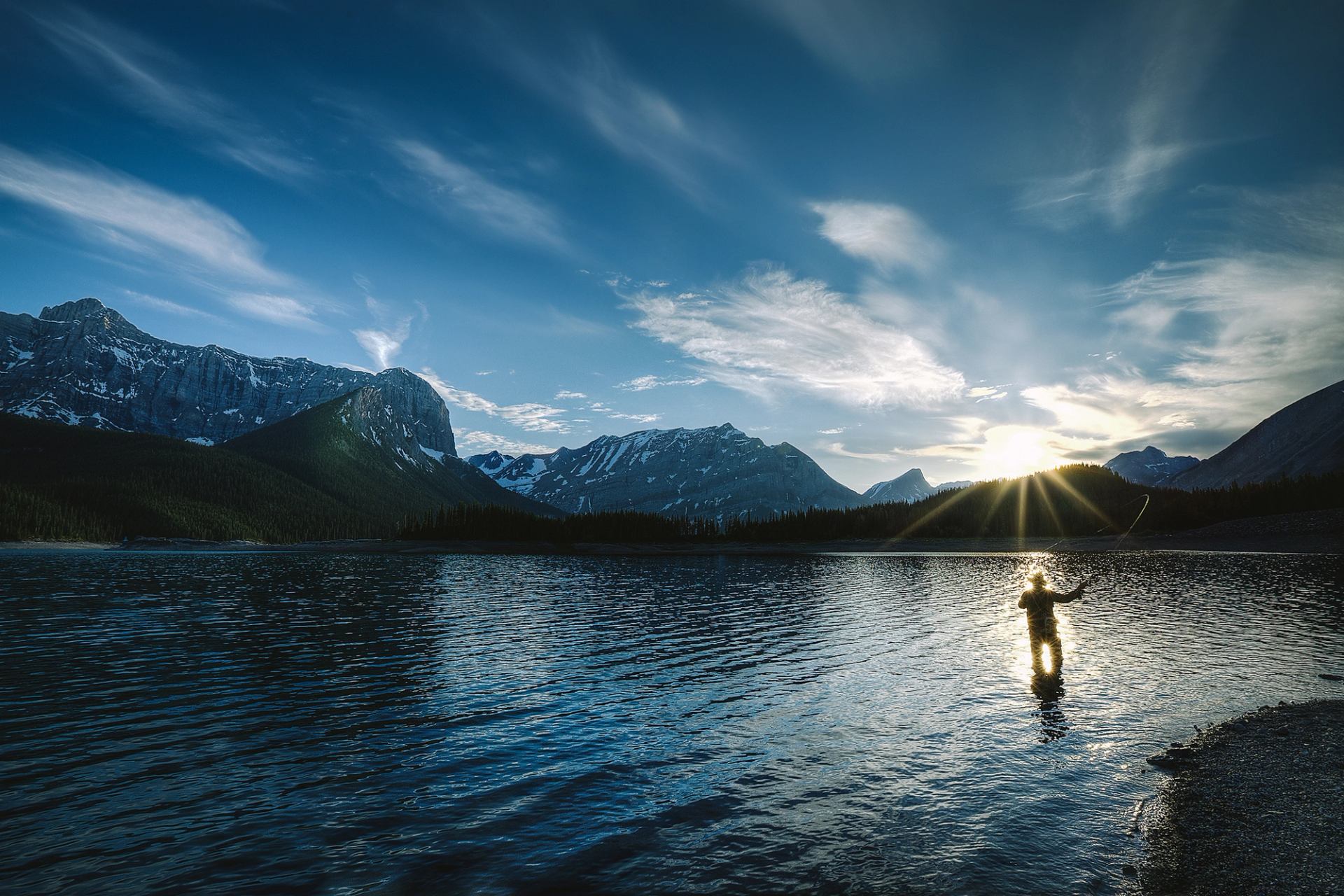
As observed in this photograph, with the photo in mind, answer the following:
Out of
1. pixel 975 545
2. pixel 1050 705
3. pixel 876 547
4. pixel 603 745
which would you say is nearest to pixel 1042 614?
pixel 1050 705

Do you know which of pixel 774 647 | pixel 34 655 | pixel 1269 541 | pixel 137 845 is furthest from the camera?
pixel 1269 541

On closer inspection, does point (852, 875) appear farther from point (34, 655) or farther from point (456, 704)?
point (34, 655)

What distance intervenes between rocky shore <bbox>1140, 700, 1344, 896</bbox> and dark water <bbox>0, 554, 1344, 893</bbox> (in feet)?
2.38

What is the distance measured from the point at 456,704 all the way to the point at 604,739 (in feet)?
20.7

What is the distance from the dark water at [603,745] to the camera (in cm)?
1049

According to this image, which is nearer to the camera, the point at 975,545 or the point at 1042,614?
the point at 1042,614

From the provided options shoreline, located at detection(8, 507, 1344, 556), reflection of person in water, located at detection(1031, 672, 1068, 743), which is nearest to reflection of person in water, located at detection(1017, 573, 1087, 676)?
reflection of person in water, located at detection(1031, 672, 1068, 743)

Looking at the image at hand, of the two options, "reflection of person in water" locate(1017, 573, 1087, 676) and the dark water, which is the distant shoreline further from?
"reflection of person in water" locate(1017, 573, 1087, 676)

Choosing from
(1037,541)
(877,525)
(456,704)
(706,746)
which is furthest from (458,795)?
(877,525)

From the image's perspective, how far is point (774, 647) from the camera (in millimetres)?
31266

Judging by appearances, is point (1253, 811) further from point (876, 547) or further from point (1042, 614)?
point (876, 547)

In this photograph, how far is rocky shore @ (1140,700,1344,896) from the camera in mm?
9586

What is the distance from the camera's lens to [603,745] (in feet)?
55.7

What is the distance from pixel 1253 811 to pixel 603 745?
1359 cm
